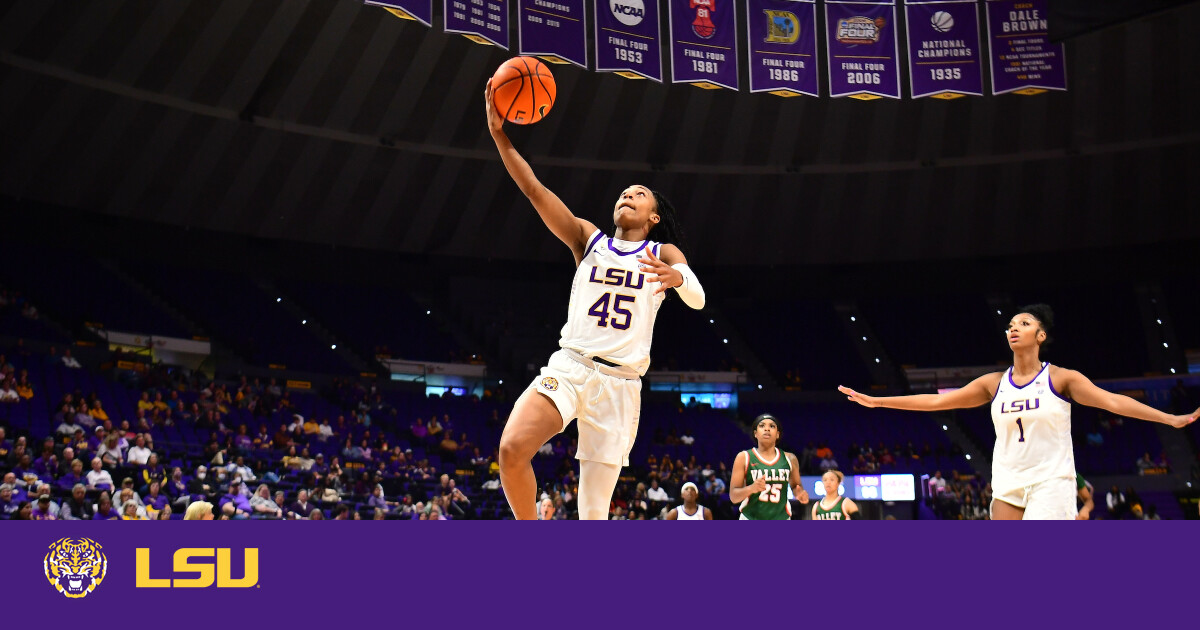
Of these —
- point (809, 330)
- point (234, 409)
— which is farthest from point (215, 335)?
point (809, 330)

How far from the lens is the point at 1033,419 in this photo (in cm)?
550

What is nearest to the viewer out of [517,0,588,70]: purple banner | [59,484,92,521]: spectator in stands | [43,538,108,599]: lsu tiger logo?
[43,538,108,599]: lsu tiger logo

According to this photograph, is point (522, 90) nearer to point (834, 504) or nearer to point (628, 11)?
point (834, 504)

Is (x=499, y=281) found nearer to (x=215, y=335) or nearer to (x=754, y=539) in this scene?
(x=215, y=335)

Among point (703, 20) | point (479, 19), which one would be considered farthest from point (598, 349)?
point (703, 20)

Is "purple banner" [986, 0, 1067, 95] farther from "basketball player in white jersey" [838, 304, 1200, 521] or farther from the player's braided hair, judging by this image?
the player's braided hair

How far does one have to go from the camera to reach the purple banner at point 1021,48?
15.4 meters

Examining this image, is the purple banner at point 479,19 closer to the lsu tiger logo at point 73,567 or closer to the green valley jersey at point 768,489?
the green valley jersey at point 768,489

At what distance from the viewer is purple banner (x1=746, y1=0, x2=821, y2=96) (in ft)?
50.7

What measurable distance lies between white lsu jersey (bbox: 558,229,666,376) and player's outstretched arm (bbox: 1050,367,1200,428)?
225 cm

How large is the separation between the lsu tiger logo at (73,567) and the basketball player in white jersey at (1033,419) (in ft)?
12.6

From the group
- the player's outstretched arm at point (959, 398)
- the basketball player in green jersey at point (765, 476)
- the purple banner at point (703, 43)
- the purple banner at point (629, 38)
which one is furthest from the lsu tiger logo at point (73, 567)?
the purple banner at point (703, 43)

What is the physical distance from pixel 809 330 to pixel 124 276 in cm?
1806

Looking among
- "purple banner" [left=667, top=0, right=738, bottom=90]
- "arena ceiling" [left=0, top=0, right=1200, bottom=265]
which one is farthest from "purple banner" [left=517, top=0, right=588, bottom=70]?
"arena ceiling" [left=0, top=0, right=1200, bottom=265]
